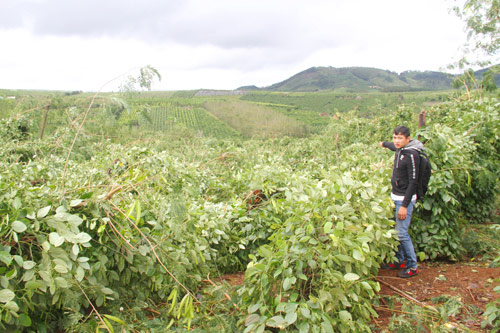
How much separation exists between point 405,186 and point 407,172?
0.15m

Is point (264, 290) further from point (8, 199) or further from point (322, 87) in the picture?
point (322, 87)

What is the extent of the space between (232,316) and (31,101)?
10283mm

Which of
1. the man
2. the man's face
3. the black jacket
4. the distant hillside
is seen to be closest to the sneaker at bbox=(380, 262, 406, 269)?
the man

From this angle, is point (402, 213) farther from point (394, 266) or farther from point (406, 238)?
point (394, 266)

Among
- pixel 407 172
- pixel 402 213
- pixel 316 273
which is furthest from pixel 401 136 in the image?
pixel 316 273

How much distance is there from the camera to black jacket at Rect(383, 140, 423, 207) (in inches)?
123

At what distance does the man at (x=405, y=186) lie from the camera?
3135 millimetres

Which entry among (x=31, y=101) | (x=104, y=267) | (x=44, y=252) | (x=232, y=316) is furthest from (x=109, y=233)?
(x=31, y=101)

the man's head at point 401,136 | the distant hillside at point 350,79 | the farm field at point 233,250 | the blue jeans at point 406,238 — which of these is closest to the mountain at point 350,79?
the distant hillside at point 350,79

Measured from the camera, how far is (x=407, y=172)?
322 cm

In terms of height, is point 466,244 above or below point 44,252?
below

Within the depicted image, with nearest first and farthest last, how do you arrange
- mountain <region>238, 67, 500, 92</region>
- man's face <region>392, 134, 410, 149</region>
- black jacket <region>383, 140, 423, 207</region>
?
black jacket <region>383, 140, 423, 207</region>, man's face <region>392, 134, 410, 149</region>, mountain <region>238, 67, 500, 92</region>

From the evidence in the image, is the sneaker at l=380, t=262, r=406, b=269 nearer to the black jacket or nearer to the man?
the man

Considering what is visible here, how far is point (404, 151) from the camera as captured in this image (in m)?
3.21
